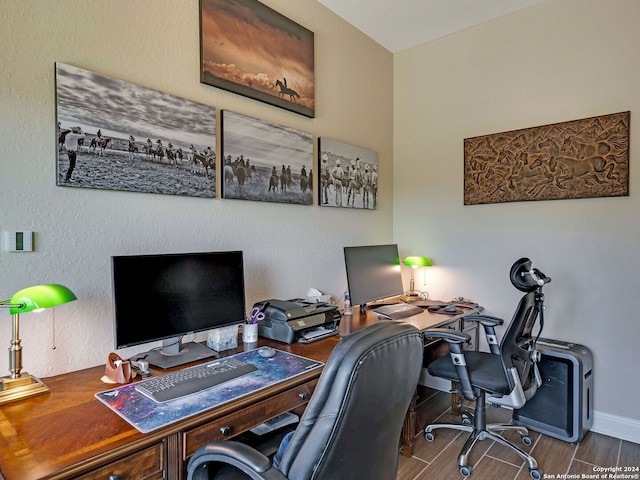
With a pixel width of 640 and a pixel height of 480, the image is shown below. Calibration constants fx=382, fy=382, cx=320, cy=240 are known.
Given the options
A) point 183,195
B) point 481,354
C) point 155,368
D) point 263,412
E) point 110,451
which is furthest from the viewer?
point 481,354

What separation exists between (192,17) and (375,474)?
2.23 metres

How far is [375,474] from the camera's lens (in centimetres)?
112

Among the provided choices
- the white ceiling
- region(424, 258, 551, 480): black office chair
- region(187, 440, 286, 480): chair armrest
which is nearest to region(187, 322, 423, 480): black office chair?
region(187, 440, 286, 480): chair armrest

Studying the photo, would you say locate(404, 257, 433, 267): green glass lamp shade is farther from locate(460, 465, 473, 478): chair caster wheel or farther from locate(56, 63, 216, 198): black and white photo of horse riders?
locate(56, 63, 216, 198): black and white photo of horse riders

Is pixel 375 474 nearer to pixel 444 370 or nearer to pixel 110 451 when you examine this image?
pixel 110 451

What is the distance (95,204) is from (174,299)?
54cm

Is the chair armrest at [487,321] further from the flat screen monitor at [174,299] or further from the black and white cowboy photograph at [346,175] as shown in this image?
the flat screen monitor at [174,299]

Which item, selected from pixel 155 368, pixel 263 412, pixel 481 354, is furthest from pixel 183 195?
pixel 481 354

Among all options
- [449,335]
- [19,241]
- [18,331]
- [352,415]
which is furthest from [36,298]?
[449,335]

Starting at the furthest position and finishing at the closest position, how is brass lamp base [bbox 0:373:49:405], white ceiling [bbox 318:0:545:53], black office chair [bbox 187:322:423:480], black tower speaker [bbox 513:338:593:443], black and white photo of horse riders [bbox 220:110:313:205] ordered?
white ceiling [bbox 318:0:545:53] < black tower speaker [bbox 513:338:593:443] < black and white photo of horse riders [bbox 220:110:313:205] < brass lamp base [bbox 0:373:49:405] < black office chair [bbox 187:322:423:480]

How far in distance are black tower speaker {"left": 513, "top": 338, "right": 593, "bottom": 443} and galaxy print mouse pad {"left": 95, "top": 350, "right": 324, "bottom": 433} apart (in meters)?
1.79

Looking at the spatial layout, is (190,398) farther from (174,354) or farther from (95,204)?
(95,204)

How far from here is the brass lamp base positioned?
1.29 metres

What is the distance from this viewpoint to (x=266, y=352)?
1.77 meters
